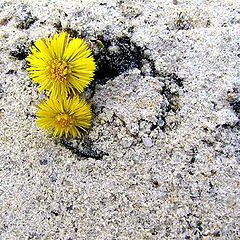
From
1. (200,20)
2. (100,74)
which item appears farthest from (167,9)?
(100,74)

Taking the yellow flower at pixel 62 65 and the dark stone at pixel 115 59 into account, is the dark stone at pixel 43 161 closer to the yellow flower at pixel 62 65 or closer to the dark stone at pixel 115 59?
the yellow flower at pixel 62 65

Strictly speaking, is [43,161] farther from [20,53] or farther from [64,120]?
[20,53]

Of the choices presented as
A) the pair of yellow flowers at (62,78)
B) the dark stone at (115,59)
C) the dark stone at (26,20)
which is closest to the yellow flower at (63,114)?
the pair of yellow flowers at (62,78)

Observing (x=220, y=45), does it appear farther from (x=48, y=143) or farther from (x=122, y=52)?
(x=48, y=143)

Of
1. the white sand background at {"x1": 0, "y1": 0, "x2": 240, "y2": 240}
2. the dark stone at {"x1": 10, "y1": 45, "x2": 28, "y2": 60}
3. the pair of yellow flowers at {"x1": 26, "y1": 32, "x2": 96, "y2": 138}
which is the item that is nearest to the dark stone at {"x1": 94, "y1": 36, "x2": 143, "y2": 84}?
the white sand background at {"x1": 0, "y1": 0, "x2": 240, "y2": 240}

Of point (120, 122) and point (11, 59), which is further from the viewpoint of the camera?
point (11, 59)

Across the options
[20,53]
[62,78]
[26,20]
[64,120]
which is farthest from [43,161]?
[26,20]

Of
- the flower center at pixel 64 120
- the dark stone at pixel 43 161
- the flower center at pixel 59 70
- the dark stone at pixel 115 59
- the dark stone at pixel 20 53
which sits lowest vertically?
the dark stone at pixel 43 161
